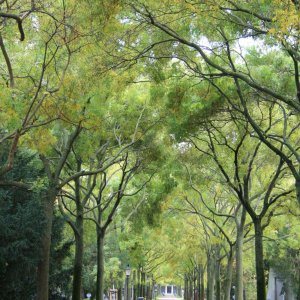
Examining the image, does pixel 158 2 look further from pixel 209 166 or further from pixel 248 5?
pixel 209 166

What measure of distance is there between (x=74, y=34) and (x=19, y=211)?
8974 mm

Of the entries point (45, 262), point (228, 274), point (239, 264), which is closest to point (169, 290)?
point (228, 274)

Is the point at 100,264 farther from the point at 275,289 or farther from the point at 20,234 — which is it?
the point at 275,289

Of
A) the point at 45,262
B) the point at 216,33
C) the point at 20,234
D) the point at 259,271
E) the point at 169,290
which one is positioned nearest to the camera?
the point at 216,33

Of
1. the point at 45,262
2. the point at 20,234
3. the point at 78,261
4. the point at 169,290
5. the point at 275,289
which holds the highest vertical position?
the point at 20,234

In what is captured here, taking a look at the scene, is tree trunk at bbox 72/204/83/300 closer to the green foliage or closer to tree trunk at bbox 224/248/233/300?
the green foliage

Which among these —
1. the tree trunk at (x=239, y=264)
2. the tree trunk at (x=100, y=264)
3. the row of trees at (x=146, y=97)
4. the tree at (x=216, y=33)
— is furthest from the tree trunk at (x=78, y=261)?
the tree at (x=216, y=33)

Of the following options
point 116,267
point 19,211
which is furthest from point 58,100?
point 116,267

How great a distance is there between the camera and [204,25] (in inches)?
425

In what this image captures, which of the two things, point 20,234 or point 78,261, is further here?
point 78,261

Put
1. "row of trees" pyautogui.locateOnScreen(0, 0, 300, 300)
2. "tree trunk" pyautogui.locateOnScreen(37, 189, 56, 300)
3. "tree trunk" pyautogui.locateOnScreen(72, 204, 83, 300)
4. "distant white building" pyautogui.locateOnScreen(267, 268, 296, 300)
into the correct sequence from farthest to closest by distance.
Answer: "distant white building" pyautogui.locateOnScreen(267, 268, 296, 300) < "tree trunk" pyautogui.locateOnScreen(72, 204, 83, 300) < "tree trunk" pyautogui.locateOnScreen(37, 189, 56, 300) < "row of trees" pyautogui.locateOnScreen(0, 0, 300, 300)

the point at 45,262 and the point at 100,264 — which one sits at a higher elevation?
the point at 100,264

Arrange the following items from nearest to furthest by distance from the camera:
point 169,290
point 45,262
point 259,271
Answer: point 45,262 < point 259,271 < point 169,290

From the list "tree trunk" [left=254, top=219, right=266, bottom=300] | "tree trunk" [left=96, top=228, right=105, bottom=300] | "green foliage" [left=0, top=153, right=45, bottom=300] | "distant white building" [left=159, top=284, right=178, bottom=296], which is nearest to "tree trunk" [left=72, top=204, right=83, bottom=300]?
"green foliage" [left=0, top=153, right=45, bottom=300]
